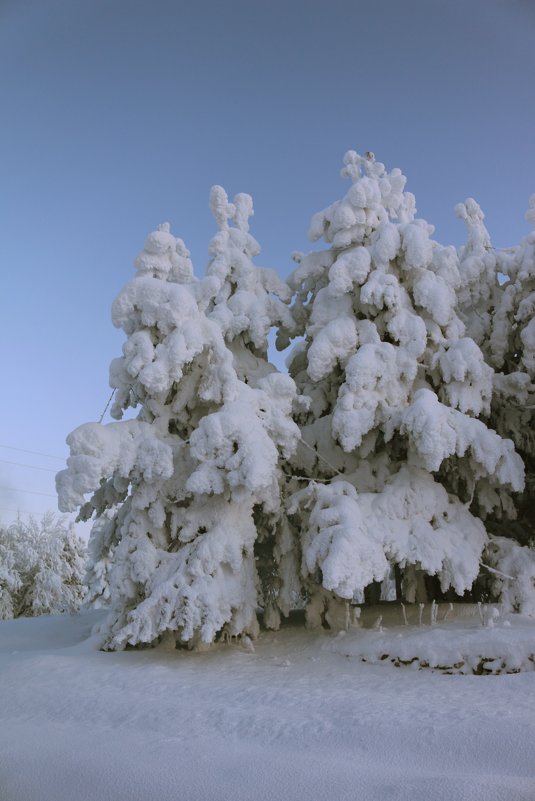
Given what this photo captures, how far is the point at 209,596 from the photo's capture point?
8516 millimetres

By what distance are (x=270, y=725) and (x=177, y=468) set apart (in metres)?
5.08

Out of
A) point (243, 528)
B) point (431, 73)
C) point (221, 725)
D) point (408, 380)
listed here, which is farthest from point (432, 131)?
point (221, 725)

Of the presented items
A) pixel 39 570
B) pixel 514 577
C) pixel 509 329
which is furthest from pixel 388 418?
pixel 39 570

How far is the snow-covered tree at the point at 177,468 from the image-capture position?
28.3 ft

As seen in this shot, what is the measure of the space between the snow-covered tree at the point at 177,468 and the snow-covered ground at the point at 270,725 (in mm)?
864

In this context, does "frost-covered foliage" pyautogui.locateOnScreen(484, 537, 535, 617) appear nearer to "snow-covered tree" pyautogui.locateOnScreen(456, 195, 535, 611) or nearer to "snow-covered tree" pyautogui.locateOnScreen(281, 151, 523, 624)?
"snow-covered tree" pyautogui.locateOnScreen(456, 195, 535, 611)

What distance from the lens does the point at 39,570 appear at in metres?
24.1

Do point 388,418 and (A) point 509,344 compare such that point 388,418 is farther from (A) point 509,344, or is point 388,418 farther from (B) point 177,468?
(A) point 509,344

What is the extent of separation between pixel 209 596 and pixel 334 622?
101 inches

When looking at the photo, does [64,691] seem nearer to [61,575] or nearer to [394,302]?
[394,302]

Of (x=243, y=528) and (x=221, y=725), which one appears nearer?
(x=221, y=725)

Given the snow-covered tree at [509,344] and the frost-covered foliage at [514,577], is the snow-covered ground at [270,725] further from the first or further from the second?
the snow-covered tree at [509,344]

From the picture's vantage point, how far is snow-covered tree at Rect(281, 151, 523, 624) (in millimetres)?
9070

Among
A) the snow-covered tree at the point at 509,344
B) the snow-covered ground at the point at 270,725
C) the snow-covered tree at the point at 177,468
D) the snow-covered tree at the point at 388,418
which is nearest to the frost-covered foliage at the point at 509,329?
the snow-covered tree at the point at 509,344
